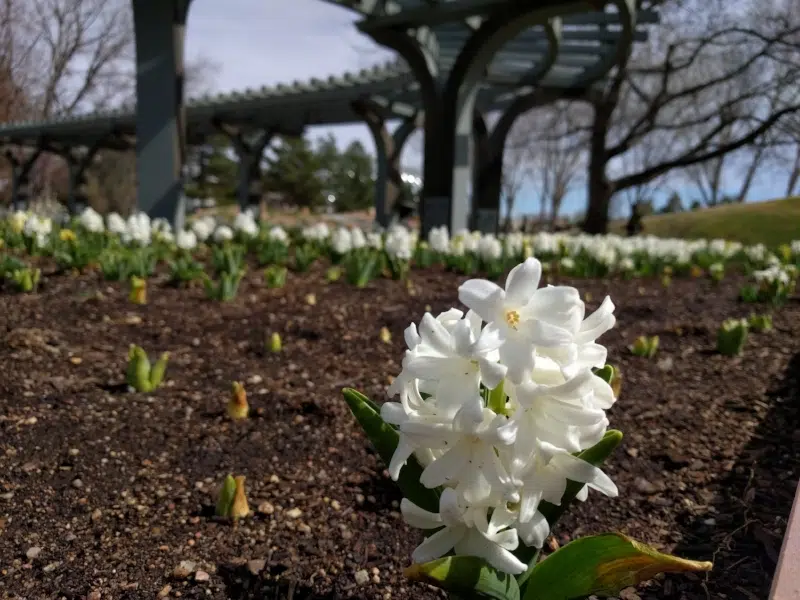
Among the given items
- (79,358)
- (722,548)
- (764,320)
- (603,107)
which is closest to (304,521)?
(722,548)

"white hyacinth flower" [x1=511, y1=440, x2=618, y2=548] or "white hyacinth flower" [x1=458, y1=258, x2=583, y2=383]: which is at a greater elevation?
"white hyacinth flower" [x1=458, y1=258, x2=583, y2=383]

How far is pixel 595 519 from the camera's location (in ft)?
5.16

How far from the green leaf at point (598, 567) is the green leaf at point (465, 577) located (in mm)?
89

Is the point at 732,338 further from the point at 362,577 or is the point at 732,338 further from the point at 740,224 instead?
the point at 740,224

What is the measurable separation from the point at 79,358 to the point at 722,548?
220 centimetres

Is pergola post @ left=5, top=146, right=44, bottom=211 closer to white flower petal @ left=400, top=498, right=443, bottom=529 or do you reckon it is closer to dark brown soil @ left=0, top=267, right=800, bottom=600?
dark brown soil @ left=0, top=267, right=800, bottom=600

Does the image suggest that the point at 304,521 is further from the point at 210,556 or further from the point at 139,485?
the point at 139,485

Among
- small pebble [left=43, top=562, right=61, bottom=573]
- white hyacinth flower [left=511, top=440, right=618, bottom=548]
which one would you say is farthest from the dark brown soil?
white hyacinth flower [left=511, top=440, right=618, bottom=548]

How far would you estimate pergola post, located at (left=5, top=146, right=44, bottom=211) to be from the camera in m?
18.8

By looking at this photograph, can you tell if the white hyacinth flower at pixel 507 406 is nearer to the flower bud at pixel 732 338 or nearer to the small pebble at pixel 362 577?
the small pebble at pixel 362 577

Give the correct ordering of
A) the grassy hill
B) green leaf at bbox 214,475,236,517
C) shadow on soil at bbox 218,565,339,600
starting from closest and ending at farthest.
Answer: shadow on soil at bbox 218,565,339,600 < green leaf at bbox 214,475,236,517 < the grassy hill

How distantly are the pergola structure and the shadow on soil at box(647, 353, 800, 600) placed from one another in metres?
5.65

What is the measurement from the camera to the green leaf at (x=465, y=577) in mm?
813

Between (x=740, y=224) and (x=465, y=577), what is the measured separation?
22294 millimetres
